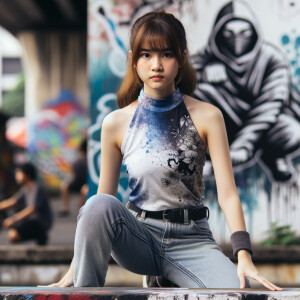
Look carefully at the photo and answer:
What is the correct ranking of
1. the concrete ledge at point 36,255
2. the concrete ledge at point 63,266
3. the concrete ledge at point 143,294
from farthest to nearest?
the concrete ledge at point 36,255 < the concrete ledge at point 63,266 < the concrete ledge at point 143,294

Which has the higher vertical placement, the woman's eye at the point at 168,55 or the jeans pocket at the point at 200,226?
the woman's eye at the point at 168,55

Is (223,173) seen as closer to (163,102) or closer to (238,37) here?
(163,102)

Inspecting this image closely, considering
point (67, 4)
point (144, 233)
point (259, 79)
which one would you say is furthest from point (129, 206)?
point (67, 4)

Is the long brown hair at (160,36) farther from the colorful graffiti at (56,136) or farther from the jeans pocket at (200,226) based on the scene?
the colorful graffiti at (56,136)

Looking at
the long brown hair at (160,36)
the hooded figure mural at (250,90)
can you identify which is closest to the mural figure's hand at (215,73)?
the hooded figure mural at (250,90)

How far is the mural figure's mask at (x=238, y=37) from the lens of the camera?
6.75 m

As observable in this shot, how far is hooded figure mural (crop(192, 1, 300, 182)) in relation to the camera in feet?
22.1

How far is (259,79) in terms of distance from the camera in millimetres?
6777

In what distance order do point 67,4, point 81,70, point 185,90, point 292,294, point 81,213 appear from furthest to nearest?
point 81,70 → point 67,4 → point 185,90 → point 81,213 → point 292,294

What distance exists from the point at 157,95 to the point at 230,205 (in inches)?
22.0

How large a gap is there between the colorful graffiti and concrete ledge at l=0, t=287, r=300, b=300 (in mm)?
19768

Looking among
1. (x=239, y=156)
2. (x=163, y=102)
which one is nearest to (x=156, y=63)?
(x=163, y=102)

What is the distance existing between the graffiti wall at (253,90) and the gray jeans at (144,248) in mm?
3927

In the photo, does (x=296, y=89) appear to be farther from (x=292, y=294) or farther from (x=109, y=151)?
(x=292, y=294)
